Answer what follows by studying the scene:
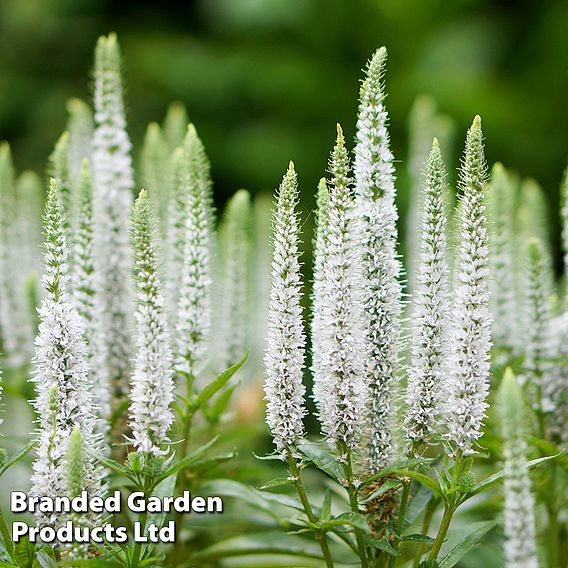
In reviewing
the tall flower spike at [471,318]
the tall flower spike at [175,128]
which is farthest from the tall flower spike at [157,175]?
the tall flower spike at [471,318]

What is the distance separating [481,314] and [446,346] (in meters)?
0.12

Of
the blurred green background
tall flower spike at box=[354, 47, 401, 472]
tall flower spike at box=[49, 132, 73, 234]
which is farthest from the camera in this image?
the blurred green background

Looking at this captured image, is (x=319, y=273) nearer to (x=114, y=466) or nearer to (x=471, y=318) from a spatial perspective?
(x=471, y=318)

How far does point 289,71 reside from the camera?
21.9 feet

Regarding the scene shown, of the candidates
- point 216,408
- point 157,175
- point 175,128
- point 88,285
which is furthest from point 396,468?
point 175,128

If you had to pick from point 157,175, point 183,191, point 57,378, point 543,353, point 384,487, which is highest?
point 157,175

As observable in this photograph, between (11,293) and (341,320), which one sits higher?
(11,293)

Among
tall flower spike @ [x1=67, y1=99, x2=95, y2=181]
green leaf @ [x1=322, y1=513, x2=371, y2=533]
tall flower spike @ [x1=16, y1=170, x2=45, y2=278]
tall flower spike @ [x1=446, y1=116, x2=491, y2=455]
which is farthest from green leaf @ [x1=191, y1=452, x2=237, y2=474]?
tall flower spike @ [x1=67, y1=99, x2=95, y2=181]

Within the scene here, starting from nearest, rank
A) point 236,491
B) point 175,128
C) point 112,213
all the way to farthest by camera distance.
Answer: point 236,491, point 112,213, point 175,128

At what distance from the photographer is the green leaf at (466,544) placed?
194 centimetres

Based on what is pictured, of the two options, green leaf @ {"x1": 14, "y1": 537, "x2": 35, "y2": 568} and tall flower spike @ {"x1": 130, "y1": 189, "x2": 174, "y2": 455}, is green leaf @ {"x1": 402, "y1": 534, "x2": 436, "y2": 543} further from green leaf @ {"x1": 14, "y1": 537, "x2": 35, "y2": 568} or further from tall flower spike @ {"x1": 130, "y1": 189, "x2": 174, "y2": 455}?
green leaf @ {"x1": 14, "y1": 537, "x2": 35, "y2": 568}

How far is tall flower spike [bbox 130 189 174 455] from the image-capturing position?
1822mm

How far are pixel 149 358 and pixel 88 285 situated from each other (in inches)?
26.1

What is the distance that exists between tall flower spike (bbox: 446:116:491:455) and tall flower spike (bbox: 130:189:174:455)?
59cm
